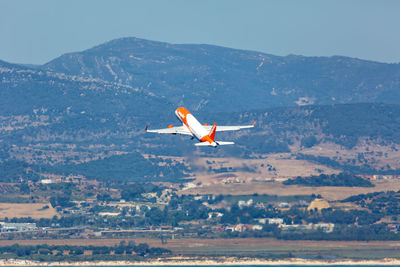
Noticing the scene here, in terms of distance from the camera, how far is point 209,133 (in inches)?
6914

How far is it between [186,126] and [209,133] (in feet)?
41.3

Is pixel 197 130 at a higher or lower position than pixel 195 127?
lower

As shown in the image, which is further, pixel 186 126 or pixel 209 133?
pixel 186 126

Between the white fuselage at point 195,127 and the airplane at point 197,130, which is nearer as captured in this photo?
the airplane at point 197,130

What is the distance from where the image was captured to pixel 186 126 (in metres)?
188

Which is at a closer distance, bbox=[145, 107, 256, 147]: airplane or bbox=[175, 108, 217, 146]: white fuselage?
bbox=[145, 107, 256, 147]: airplane

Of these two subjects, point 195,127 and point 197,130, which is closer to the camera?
point 197,130
